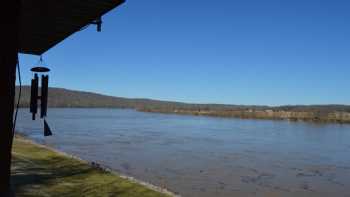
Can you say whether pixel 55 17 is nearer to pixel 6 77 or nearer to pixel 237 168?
pixel 6 77

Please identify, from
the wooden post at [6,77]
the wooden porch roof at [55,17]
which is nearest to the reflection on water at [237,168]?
the wooden porch roof at [55,17]

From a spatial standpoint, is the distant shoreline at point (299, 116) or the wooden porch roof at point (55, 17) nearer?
the wooden porch roof at point (55, 17)

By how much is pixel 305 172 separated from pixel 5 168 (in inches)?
739

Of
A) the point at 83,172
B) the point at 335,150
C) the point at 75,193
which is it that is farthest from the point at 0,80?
the point at 335,150

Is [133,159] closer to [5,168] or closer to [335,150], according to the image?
[335,150]

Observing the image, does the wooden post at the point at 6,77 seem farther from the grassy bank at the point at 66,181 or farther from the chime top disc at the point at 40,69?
the grassy bank at the point at 66,181

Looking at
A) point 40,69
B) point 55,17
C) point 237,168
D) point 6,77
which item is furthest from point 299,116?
point 6,77

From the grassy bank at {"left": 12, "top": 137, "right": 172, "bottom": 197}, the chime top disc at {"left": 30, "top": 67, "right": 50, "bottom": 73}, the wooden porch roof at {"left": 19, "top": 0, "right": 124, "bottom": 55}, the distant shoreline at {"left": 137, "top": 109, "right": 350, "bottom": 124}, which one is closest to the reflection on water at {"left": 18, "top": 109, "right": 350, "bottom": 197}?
the grassy bank at {"left": 12, "top": 137, "right": 172, "bottom": 197}

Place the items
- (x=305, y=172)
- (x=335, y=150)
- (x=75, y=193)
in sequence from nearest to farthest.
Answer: (x=75, y=193), (x=305, y=172), (x=335, y=150)

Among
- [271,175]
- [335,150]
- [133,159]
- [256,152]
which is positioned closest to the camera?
[271,175]

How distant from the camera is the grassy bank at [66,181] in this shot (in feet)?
34.2

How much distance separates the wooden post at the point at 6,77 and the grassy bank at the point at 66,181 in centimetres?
556

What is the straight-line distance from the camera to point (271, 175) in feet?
64.6

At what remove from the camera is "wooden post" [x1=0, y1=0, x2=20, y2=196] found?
4332mm
